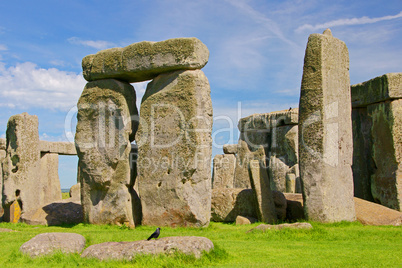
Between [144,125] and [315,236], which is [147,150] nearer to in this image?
[144,125]

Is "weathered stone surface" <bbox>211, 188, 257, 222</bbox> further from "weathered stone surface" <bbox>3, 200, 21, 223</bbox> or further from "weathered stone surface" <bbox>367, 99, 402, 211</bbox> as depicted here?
"weathered stone surface" <bbox>3, 200, 21, 223</bbox>

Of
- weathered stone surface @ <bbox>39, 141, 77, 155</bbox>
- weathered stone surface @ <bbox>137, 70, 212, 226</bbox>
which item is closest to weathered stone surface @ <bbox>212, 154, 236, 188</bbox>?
weathered stone surface @ <bbox>39, 141, 77, 155</bbox>

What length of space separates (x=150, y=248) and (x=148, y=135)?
4.83m

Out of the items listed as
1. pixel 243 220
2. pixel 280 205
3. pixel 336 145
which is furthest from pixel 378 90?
pixel 243 220

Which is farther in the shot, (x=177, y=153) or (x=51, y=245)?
(x=177, y=153)

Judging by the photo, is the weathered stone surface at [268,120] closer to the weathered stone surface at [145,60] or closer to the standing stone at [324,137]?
the standing stone at [324,137]

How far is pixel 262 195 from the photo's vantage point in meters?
10.4

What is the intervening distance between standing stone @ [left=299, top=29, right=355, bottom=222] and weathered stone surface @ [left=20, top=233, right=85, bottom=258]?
16.5ft

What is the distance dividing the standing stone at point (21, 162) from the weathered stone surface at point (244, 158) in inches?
303

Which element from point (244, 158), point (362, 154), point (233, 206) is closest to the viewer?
point (233, 206)

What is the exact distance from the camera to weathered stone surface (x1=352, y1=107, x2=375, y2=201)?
1326cm

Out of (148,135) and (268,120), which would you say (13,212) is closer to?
(148,135)

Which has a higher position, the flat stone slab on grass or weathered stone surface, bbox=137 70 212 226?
weathered stone surface, bbox=137 70 212 226

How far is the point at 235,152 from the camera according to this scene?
20.7m
